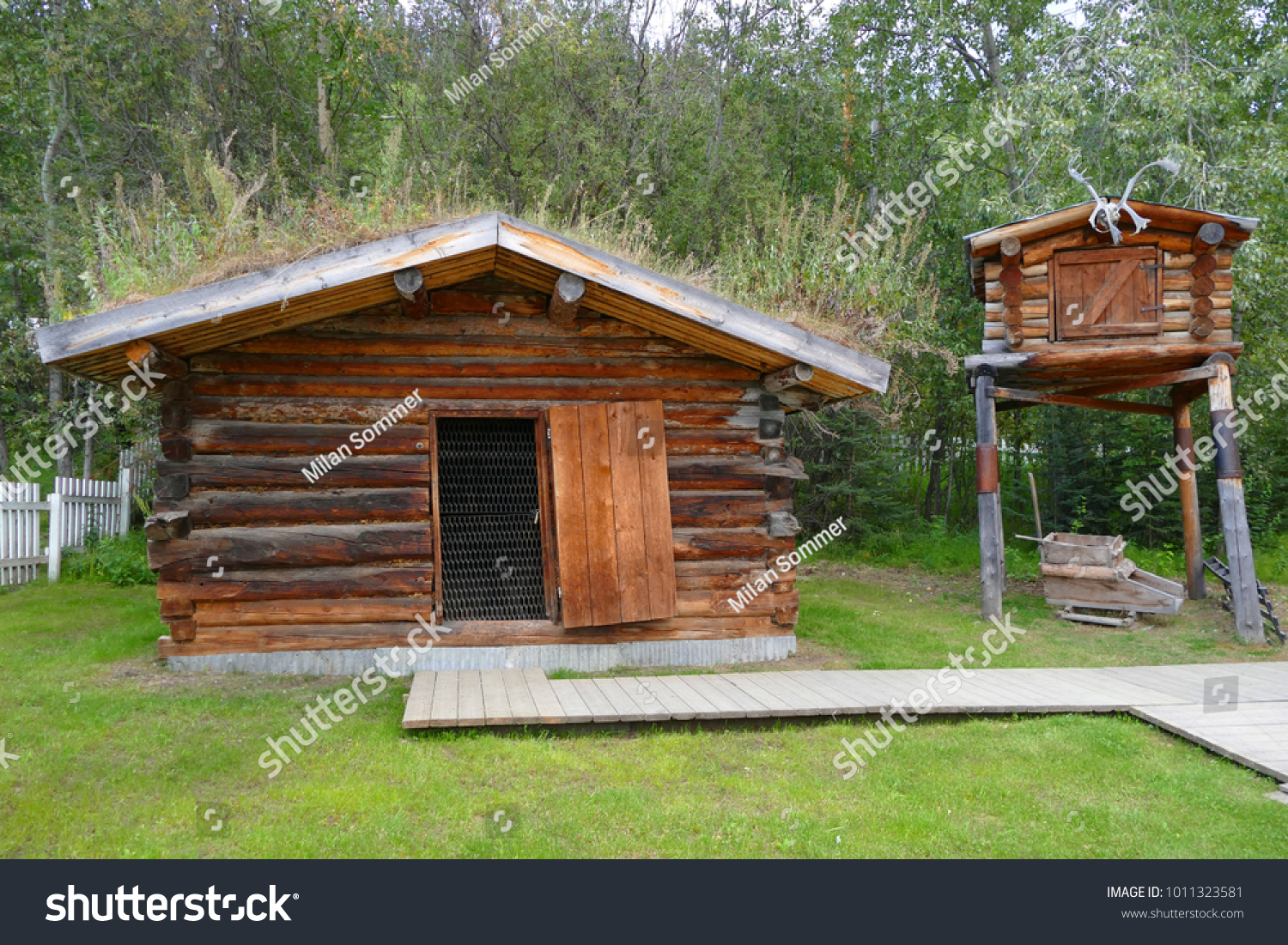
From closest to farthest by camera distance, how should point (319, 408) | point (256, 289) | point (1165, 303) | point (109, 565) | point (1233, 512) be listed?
point (256, 289), point (319, 408), point (1233, 512), point (1165, 303), point (109, 565)

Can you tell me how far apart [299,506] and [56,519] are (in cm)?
742

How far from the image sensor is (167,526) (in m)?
7.07

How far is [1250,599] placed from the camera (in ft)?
31.9

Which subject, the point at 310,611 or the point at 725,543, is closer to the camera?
the point at 310,611

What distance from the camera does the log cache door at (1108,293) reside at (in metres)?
10.7

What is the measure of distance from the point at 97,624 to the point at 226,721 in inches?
178

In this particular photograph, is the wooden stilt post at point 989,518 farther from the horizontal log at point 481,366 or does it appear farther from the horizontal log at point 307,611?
the horizontal log at point 307,611

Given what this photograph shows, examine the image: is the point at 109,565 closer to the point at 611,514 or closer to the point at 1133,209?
the point at 611,514

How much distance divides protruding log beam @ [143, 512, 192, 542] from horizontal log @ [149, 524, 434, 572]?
0.30 ft

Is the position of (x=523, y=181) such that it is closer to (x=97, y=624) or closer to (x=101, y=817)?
(x=97, y=624)

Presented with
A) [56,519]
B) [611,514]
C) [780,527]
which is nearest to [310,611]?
[611,514]

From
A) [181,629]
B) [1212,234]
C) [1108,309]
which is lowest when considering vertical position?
[181,629]

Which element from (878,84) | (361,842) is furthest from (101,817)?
(878,84)
